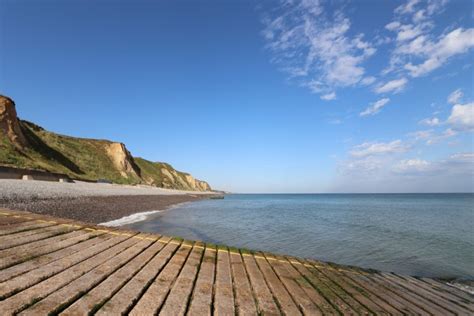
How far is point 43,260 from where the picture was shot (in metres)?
4.21

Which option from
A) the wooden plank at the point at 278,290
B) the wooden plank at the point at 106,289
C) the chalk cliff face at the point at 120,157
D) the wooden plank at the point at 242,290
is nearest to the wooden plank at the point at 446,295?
the wooden plank at the point at 278,290

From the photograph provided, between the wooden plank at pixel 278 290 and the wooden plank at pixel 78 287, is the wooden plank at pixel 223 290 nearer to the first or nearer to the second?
the wooden plank at pixel 278 290

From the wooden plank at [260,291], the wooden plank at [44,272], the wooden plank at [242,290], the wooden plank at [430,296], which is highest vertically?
the wooden plank at [44,272]

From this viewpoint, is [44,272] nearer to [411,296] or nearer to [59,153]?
[411,296]

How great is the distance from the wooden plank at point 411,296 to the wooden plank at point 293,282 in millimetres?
1902

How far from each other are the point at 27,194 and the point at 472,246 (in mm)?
26261

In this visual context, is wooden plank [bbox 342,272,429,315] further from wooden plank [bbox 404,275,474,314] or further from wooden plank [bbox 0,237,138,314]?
wooden plank [bbox 0,237,138,314]

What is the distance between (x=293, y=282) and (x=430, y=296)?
2939 mm

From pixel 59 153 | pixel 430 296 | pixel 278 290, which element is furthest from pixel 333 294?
pixel 59 153

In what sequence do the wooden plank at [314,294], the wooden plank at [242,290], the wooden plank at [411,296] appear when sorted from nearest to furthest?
the wooden plank at [242,290] < the wooden plank at [314,294] < the wooden plank at [411,296]

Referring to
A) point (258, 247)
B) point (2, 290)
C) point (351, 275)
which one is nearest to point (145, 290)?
point (2, 290)

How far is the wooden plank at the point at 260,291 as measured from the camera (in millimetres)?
3732

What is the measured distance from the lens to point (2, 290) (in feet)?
10.00

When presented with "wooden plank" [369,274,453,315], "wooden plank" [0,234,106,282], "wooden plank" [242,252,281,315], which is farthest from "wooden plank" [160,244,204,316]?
"wooden plank" [369,274,453,315]
